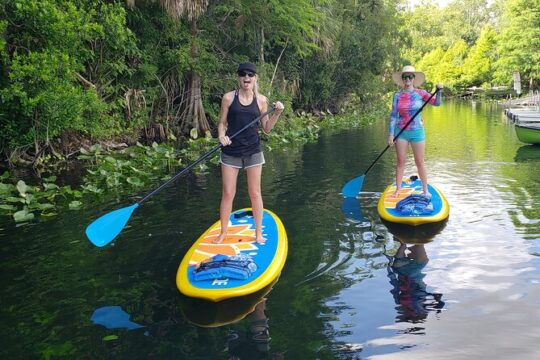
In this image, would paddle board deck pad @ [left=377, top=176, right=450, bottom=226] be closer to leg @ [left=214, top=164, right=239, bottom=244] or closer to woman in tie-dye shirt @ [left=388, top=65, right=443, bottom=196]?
woman in tie-dye shirt @ [left=388, top=65, right=443, bottom=196]

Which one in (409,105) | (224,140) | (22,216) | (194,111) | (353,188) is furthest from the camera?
(194,111)

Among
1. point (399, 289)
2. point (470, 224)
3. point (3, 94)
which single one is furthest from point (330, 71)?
point (399, 289)

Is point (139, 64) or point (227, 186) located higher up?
point (139, 64)

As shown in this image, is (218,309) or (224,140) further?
(224,140)

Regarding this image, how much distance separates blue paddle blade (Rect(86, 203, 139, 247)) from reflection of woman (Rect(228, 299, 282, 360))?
1.76 metres

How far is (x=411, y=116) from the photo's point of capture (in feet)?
22.4

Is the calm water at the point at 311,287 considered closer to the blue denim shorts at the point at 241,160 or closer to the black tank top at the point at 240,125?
the blue denim shorts at the point at 241,160

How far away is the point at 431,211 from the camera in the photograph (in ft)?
20.4

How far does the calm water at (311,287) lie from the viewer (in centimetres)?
345

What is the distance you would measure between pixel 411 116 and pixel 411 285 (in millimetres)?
3097

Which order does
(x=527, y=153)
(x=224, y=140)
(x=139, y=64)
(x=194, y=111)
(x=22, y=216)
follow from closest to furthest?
(x=224, y=140)
(x=22, y=216)
(x=527, y=153)
(x=139, y=64)
(x=194, y=111)

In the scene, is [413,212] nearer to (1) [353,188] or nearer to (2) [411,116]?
(2) [411,116]

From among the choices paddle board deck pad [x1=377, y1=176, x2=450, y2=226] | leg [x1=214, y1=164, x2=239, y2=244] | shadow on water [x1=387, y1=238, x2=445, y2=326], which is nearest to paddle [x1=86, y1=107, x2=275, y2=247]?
leg [x1=214, y1=164, x2=239, y2=244]

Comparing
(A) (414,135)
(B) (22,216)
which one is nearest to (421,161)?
(A) (414,135)
